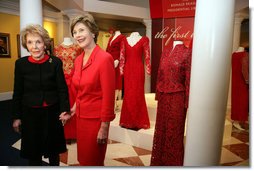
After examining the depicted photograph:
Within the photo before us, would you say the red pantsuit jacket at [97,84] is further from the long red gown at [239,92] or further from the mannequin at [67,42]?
the long red gown at [239,92]

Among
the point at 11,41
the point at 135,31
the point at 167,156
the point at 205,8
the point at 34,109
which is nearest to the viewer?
the point at 205,8

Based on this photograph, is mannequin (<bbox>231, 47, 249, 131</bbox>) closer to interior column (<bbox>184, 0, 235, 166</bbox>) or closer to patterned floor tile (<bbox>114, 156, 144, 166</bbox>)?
interior column (<bbox>184, 0, 235, 166</bbox>)

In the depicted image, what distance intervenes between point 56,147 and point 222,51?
108 centimetres

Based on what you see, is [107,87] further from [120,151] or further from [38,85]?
[120,151]

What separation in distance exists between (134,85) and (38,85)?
1.34 m

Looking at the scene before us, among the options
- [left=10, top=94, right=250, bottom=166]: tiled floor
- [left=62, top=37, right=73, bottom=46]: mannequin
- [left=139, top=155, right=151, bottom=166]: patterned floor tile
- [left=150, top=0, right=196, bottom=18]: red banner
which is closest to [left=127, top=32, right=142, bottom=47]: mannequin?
[left=10, top=94, right=250, bottom=166]: tiled floor

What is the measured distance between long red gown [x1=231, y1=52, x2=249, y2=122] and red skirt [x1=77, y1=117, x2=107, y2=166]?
100cm

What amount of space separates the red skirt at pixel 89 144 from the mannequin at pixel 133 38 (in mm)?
1348

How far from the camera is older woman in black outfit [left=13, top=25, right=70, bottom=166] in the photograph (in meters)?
1.30

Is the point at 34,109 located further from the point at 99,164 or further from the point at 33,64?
the point at 99,164

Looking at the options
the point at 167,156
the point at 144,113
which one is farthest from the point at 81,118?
the point at 144,113

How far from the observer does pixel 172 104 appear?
179 centimetres

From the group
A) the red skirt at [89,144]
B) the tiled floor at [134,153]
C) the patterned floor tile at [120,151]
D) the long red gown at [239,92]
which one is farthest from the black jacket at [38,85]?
the long red gown at [239,92]

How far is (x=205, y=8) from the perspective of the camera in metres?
1.25
